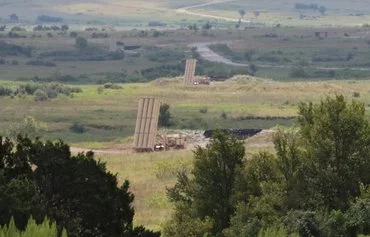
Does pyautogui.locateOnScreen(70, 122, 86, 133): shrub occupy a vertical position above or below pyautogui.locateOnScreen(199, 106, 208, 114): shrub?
→ below

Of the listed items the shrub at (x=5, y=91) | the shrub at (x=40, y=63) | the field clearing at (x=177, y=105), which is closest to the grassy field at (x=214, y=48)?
the shrub at (x=40, y=63)

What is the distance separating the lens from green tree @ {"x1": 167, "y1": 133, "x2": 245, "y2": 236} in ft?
98.1

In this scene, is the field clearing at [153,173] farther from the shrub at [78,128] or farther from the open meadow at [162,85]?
the shrub at [78,128]

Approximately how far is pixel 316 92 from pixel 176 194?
178 feet

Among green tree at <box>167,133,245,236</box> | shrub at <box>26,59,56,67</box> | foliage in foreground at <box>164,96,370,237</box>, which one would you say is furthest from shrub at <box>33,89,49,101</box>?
green tree at <box>167,133,245,236</box>

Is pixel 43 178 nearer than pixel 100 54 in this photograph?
Yes

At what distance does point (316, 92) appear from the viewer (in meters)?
85.7

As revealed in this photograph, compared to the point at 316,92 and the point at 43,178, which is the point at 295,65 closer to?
the point at 316,92

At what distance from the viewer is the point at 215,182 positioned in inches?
1197

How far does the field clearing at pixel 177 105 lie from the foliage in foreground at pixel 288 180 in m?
33.4

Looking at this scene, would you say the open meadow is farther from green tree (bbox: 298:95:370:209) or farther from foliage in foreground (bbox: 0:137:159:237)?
foliage in foreground (bbox: 0:137:159:237)

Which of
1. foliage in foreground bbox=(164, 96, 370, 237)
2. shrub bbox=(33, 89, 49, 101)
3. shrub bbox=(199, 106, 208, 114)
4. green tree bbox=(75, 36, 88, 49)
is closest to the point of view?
foliage in foreground bbox=(164, 96, 370, 237)

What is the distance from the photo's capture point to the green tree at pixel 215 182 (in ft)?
98.1

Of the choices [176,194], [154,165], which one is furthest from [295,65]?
[176,194]
